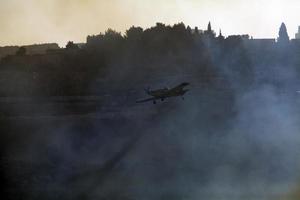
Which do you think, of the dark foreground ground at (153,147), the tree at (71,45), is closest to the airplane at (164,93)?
the dark foreground ground at (153,147)

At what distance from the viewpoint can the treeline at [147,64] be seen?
89.2m

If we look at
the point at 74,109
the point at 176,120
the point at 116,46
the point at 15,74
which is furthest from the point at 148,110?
the point at 116,46

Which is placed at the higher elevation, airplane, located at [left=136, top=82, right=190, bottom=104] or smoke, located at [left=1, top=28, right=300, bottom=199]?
airplane, located at [left=136, top=82, right=190, bottom=104]

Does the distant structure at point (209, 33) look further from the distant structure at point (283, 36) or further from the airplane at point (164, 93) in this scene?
the airplane at point (164, 93)

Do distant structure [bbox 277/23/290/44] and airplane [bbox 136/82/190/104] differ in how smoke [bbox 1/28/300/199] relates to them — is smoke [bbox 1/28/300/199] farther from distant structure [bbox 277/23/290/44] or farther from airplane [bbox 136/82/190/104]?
distant structure [bbox 277/23/290/44]

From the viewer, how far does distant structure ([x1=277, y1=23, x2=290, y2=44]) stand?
137 metres

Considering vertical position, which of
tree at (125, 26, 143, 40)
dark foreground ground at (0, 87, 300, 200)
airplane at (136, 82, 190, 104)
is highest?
tree at (125, 26, 143, 40)

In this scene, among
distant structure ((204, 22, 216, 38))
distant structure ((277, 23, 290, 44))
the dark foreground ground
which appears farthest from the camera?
distant structure ((277, 23, 290, 44))

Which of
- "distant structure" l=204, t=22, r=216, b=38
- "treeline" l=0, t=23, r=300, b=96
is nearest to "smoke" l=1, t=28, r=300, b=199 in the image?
"treeline" l=0, t=23, r=300, b=96

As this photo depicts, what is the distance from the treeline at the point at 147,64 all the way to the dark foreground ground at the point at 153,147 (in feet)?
28.9

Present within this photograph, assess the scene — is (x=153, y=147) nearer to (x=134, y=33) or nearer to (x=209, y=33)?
(x=134, y=33)

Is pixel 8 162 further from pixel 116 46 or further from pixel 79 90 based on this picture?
pixel 116 46

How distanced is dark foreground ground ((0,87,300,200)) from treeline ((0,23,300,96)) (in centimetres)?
880

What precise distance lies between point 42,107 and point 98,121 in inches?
410
